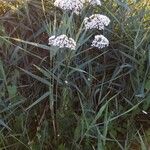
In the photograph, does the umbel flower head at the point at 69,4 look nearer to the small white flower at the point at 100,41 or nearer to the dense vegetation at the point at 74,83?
the dense vegetation at the point at 74,83

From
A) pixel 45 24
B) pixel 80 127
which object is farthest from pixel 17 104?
pixel 45 24

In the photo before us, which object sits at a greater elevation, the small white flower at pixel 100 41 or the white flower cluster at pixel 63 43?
the white flower cluster at pixel 63 43

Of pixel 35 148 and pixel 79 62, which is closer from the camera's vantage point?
pixel 35 148

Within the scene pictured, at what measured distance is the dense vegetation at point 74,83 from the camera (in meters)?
2.39

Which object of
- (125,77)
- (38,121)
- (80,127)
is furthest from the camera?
(125,77)

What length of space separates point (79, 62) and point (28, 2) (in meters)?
0.54

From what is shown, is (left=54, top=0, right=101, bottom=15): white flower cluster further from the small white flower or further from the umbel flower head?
the small white flower

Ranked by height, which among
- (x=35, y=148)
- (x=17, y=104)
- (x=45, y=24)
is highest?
(x=45, y=24)

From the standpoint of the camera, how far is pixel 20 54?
2.67 metres

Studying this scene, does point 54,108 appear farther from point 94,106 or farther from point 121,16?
point 121,16

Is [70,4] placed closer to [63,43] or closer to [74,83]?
[63,43]

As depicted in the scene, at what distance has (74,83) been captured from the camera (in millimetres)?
2543

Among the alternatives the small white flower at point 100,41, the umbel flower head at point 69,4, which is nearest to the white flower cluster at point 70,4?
the umbel flower head at point 69,4

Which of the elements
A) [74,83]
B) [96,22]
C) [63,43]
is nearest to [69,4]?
[96,22]
